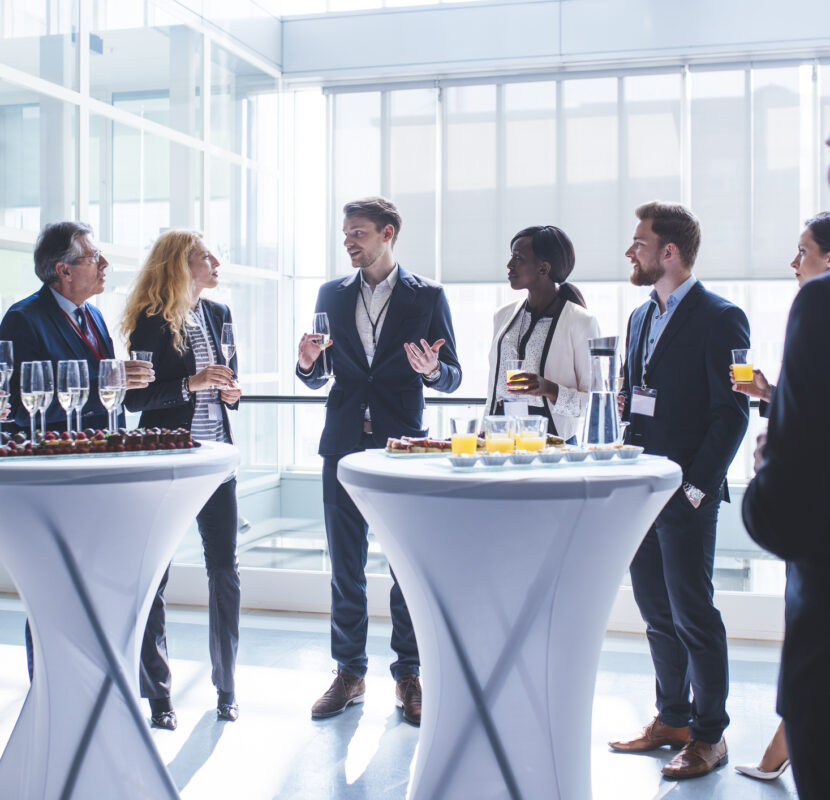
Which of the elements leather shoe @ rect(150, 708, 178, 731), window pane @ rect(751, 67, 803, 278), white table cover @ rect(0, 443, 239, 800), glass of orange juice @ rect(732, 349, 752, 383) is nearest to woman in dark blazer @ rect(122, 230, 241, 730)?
leather shoe @ rect(150, 708, 178, 731)

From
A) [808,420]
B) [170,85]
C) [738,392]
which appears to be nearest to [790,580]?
[808,420]

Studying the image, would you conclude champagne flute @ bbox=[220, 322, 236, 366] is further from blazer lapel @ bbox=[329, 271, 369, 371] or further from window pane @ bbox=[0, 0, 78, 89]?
window pane @ bbox=[0, 0, 78, 89]

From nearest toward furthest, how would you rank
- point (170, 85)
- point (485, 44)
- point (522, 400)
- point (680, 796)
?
1. point (680, 796)
2. point (522, 400)
3. point (170, 85)
4. point (485, 44)

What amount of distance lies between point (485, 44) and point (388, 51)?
2.75 feet

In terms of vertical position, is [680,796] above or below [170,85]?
below

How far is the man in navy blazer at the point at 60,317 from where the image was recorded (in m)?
2.74

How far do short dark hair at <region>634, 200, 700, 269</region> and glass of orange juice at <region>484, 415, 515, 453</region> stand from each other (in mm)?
1044

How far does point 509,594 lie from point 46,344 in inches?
69.1

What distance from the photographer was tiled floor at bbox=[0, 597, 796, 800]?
8.37 feet

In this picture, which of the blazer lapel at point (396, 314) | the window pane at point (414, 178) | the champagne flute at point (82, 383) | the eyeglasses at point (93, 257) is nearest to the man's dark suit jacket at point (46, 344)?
the eyeglasses at point (93, 257)

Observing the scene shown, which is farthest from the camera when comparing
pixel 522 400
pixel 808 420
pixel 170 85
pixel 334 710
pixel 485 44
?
pixel 485 44

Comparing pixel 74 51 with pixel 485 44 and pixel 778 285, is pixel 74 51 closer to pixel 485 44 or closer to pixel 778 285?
pixel 485 44

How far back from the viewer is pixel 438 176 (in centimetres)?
796

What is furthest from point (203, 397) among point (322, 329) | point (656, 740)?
point (656, 740)
